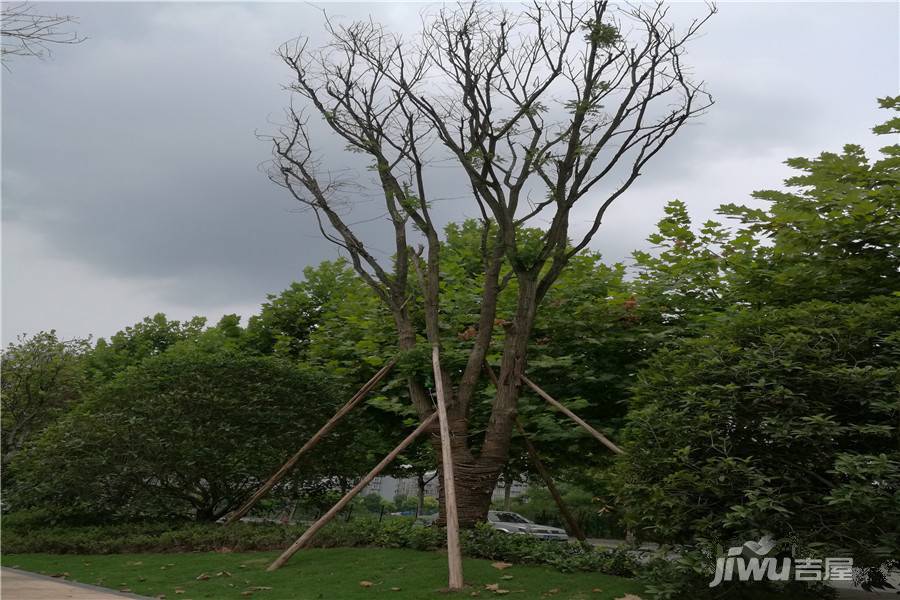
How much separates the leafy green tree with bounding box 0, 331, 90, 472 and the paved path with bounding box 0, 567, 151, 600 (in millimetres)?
9082

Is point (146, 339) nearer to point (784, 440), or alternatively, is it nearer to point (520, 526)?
point (520, 526)

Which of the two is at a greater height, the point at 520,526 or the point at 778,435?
the point at 778,435

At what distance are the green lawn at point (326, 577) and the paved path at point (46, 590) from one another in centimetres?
34

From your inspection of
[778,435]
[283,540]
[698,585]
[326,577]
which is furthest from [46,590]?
[778,435]

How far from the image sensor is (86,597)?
8.64 meters

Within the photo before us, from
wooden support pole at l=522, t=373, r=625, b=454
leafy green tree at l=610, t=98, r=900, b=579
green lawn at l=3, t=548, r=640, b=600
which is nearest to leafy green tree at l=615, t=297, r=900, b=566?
leafy green tree at l=610, t=98, r=900, b=579

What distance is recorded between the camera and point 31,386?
63.3 feet

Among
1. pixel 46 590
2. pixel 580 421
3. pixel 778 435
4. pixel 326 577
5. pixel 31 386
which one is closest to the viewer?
pixel 778 435

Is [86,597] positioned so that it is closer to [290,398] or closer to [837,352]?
[290,398]

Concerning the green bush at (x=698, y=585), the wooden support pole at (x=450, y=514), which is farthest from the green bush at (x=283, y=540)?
the wooden support pole at (x=450, y=514)

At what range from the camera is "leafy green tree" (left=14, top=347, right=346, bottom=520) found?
46.3ft

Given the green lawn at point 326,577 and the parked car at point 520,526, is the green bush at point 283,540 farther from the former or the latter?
the parked car at point 520,526

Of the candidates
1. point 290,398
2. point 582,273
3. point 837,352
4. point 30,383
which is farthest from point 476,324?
point 30,383

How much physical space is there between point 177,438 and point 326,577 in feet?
19.5
